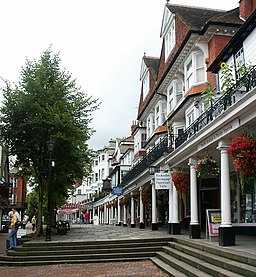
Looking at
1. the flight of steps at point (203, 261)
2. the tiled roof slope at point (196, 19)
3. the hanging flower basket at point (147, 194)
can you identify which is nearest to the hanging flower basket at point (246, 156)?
the flight of steps at point (203, 261)

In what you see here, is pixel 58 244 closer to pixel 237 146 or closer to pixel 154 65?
pixel 237 146

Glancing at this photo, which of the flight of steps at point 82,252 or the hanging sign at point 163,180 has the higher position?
the hanging sign at point 163,180

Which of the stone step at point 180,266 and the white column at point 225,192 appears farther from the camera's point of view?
the white column at point 225,192

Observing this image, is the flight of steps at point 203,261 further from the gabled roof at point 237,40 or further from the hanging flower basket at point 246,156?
the gabled roof at point 237,40

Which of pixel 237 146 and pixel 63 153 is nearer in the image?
pixel 237 146

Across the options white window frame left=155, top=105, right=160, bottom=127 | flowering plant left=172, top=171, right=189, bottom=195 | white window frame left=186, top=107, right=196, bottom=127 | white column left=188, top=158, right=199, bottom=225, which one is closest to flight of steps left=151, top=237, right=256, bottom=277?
white column left=188, top=158, right=199, bottom=225

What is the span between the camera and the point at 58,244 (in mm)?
15664

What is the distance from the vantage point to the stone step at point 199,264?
8.72 meters

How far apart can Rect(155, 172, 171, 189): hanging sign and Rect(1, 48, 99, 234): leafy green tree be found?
5.20m

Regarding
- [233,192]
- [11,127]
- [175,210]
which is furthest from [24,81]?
[233,192]

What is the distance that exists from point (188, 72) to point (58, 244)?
1173 centimetres

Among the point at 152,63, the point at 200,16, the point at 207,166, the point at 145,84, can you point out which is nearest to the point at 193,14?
the point at 200,16

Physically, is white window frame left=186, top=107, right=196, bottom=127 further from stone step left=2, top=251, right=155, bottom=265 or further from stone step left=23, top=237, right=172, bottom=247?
stone step left=2, top=251, right=155, bottom=265

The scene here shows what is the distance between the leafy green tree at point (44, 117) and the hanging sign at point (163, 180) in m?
5.20
